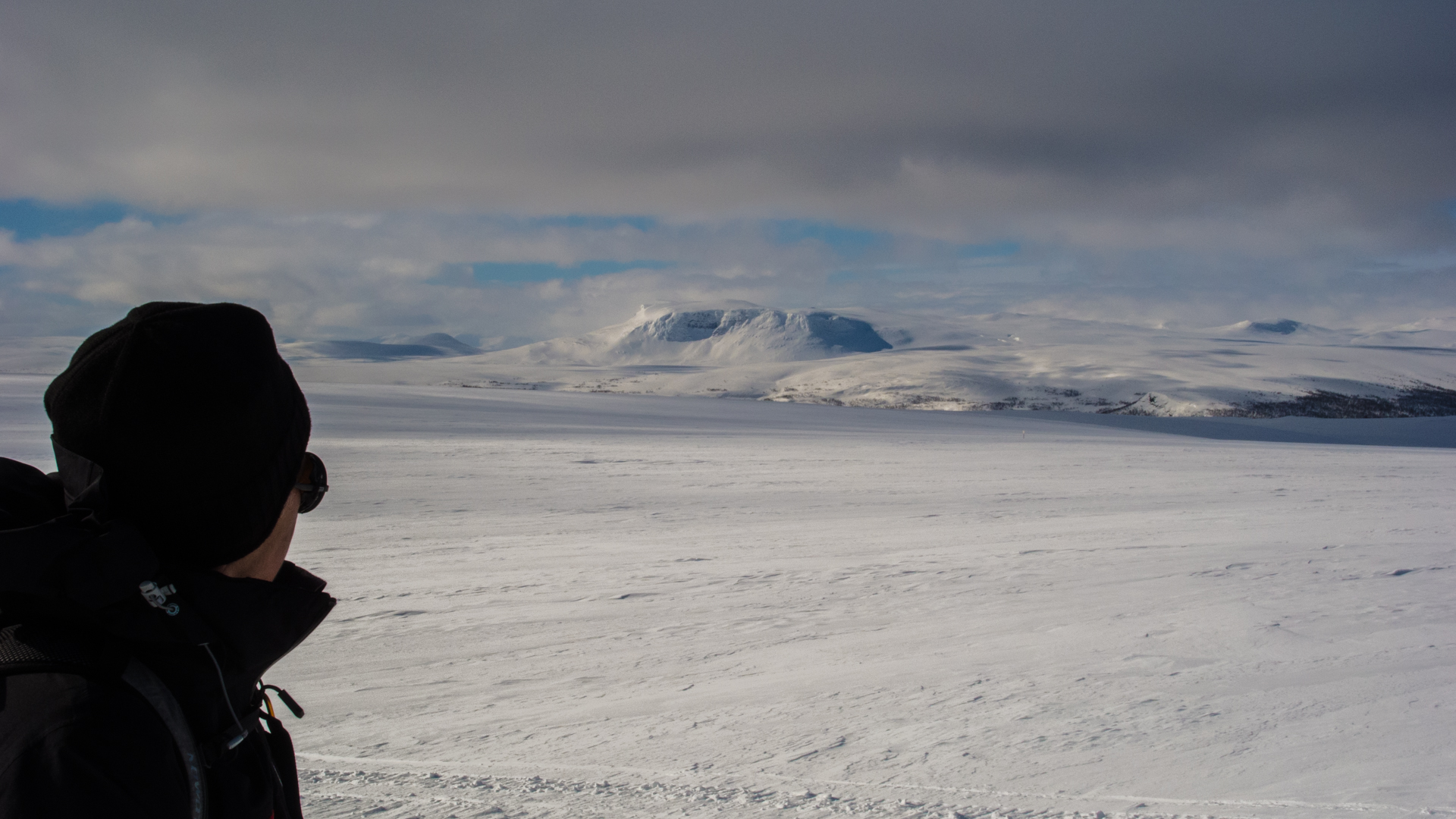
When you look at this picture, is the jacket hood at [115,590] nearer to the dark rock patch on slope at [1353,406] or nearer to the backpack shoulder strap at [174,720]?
the backpack shoulder strap at [174,720]

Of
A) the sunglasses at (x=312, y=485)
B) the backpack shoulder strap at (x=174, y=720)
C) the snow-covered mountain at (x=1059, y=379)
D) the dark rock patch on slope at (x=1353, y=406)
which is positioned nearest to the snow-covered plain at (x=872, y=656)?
the sunglasses at (x=312, y=485)

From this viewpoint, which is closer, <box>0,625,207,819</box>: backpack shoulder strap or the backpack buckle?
<box>0,625,207,819</box>: backpack shoulder strap

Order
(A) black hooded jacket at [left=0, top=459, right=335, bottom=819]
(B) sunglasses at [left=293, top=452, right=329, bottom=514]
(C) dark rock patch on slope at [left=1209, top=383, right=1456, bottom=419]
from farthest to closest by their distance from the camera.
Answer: (C) dark rock patch on slope at [left=1209, top=383, right=1456, bottom=419] → (B) sunglasses at [left=293, top=452, right=329, bottom=514] → (A) black hooded jacket at [left=0, top=459, right=335, bottom=819]

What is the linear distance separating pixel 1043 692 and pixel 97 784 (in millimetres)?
4942

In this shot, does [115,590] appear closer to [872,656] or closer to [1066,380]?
[872,656]

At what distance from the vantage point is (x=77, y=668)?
0.94 meters

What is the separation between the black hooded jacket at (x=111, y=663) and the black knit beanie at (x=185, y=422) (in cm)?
5

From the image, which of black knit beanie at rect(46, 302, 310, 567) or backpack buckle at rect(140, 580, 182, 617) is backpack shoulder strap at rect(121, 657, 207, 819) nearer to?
backpack buckle at rect(140, 580, 182, 617)

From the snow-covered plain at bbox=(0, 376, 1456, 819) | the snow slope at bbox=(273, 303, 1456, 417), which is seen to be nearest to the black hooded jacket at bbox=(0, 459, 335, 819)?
the snow-covered plain at bbox=(0, 376, 1456, 819)

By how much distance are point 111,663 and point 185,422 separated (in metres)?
0.31

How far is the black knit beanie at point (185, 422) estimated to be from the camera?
107 centimetres

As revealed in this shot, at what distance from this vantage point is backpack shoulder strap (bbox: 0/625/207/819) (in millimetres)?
922

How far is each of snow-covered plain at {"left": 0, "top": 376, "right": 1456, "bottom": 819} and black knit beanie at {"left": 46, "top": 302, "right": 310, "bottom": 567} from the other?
2.77 metres

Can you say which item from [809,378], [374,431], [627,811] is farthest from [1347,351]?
[627,811]
